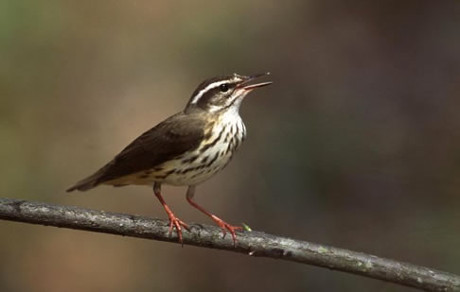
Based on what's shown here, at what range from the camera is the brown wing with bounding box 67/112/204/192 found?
4.45m

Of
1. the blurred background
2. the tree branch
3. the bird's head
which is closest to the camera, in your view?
the tree branch

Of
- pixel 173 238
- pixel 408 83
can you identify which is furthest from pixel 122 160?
pixel 408 83

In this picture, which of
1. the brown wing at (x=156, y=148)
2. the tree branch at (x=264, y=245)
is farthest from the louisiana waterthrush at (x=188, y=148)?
the tree branch at (x=264, y=245)

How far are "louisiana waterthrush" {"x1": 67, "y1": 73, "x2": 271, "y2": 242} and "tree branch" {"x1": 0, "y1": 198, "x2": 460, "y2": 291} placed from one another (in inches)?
24.7

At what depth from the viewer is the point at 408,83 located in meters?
9.07

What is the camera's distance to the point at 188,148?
14.5ft

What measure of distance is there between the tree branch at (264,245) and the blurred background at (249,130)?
2.54 metres

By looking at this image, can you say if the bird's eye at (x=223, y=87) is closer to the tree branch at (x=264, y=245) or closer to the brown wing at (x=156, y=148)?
the brown wing at (x=156, y=148)

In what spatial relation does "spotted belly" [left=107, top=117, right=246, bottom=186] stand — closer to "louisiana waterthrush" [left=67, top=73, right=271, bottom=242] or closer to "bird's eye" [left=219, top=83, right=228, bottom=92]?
"louisiana waterthrush" [left=67, top=73, right=271, bottom=242]

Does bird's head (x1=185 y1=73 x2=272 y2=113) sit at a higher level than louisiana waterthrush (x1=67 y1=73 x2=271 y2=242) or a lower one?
higher

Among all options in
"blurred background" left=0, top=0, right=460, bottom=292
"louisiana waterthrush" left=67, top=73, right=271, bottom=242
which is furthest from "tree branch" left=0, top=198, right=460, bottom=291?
"blurred background" left=0, top=0, right=460, bottom=292

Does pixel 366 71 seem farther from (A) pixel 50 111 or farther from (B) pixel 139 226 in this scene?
(B) pixel 139 226

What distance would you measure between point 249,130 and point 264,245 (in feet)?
14.4

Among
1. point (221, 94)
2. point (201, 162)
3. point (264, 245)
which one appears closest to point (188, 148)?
point (201, 162)
